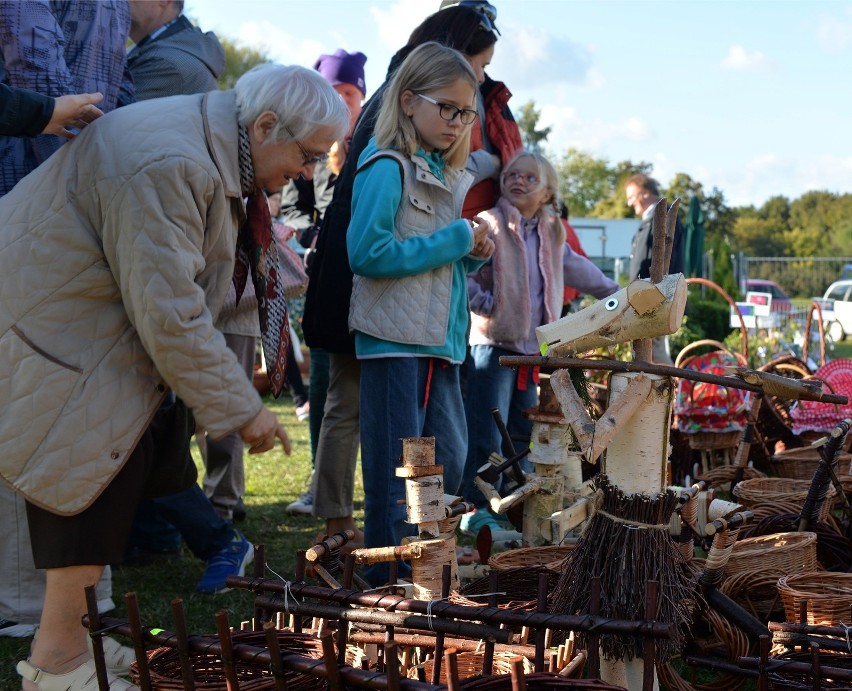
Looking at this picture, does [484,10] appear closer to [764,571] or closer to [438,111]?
[438,111]

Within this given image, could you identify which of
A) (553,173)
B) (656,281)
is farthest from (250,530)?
(656,281)

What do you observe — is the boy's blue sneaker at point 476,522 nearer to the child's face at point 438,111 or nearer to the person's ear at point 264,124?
the child's face at point 438,111

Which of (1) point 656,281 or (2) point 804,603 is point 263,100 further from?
(2) point 804,603

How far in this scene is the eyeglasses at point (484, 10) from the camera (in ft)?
13.3

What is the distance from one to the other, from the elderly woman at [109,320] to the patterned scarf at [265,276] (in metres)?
0.26

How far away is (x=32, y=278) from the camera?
2.23 meters

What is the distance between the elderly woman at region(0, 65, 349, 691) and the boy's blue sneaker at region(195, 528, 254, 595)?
1.17 m

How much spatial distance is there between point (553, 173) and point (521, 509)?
62.8 inches

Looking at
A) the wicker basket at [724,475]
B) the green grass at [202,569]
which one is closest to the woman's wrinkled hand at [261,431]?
the green grass at [202,569]

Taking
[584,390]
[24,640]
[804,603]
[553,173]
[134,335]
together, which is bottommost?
[24,640]

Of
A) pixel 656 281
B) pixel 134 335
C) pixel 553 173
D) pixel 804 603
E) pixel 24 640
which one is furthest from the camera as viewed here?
pixel 553 173

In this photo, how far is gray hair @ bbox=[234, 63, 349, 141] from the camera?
7.77 feet

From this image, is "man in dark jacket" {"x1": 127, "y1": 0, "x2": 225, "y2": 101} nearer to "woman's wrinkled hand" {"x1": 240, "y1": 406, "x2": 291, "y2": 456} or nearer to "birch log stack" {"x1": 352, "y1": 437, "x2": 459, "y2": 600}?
"woman's wrinkled hand" {"x1": 240, "y1": 406, "x2": 291, "y2": 456}

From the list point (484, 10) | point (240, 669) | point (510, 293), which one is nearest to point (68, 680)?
point (240, 669)
